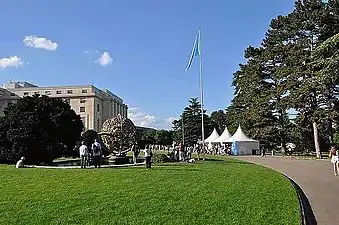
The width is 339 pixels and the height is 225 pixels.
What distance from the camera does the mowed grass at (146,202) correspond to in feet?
32.4

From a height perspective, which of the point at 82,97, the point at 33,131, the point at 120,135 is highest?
the point at 82,97

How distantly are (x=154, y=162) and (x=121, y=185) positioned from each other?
16.0m

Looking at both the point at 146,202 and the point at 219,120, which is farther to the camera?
the point at 219,120

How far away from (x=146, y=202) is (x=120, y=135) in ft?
76.9

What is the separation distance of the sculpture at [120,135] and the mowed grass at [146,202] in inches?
703

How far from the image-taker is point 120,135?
34.9m

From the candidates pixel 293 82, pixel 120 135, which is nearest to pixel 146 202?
pixel 120 135

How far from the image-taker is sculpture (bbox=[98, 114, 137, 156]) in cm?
3484

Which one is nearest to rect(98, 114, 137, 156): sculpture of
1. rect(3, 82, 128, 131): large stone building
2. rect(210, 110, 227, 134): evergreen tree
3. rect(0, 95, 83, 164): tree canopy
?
rect(0, 95, 83, 164): tree canopy

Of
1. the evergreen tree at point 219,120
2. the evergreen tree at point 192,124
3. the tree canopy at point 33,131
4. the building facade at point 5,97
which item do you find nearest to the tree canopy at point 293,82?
the tree canopy at point 33,131

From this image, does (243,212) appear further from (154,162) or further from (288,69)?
(288,69)

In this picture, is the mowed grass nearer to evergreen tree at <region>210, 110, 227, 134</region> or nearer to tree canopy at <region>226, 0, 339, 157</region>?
tree canopy at <region>226, 0, 339, 157</region>

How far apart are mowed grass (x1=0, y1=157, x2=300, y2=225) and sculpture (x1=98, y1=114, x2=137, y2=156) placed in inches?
703

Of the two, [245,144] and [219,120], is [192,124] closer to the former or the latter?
[219,120]
